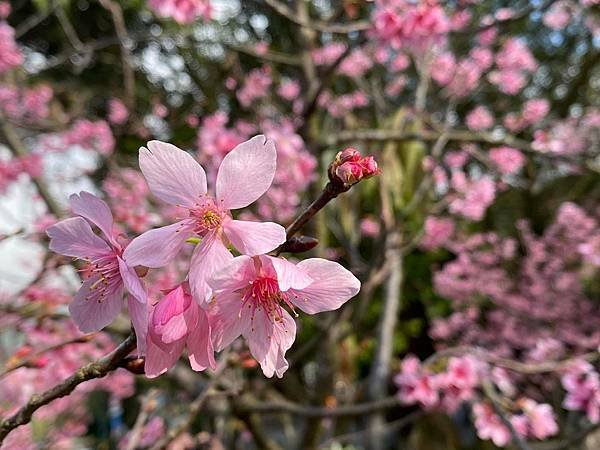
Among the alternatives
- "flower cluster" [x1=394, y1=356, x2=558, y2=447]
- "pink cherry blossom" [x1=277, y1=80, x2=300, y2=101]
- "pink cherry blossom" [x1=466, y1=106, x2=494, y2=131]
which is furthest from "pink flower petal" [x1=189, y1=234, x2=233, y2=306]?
"pink cherry blossom" [x1=466, y1=106, x2=494, y2=131]

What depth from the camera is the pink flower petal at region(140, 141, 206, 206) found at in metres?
0.52

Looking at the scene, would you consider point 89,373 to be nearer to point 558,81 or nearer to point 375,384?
point 375,384

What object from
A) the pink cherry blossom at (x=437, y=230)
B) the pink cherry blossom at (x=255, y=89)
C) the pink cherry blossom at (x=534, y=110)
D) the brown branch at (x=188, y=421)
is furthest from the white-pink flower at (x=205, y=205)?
the pink cherry blossom at (x=534, y=110)

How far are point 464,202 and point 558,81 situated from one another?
318cm

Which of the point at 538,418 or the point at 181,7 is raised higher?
the point at 181,7

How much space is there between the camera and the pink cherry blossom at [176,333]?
0.49m

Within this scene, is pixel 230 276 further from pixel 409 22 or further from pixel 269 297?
pixel 409 22

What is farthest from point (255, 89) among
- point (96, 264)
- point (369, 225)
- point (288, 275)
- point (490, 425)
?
point (288, 275)

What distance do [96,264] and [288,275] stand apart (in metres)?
0.24

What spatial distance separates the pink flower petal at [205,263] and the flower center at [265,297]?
0.16 ft

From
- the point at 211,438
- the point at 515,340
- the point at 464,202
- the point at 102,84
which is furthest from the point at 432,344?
the point at 102,84

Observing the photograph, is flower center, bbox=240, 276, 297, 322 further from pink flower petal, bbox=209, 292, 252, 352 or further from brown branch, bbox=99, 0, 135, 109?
brown branch, bbox=99, 0, 135, 109

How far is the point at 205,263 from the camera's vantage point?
1.62 ft

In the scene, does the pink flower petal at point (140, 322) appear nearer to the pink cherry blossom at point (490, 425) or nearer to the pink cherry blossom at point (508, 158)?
the pink cherry blossom at point (490, 425)
